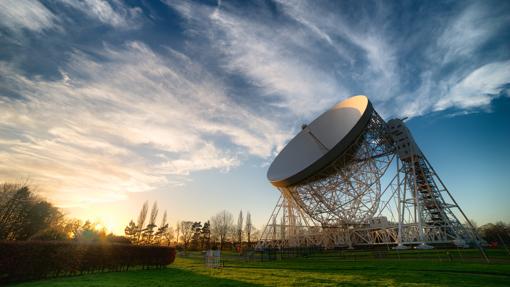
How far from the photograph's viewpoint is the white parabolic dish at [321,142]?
20.5m

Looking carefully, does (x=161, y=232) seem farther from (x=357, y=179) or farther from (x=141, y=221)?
(x=357, y=179)

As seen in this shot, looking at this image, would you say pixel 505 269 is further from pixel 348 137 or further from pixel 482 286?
pixel 348 137

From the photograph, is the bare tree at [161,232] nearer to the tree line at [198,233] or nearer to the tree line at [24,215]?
the tree line at [198,233]

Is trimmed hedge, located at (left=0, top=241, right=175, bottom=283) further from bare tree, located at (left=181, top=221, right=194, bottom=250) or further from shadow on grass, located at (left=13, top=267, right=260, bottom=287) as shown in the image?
bare tree, located at (left=181, top=221, right=194, bottom=250)

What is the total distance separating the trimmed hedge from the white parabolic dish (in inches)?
491

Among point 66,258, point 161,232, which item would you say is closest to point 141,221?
point 161,232

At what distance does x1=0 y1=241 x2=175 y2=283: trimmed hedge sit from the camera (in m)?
9.84

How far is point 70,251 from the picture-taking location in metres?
12.5

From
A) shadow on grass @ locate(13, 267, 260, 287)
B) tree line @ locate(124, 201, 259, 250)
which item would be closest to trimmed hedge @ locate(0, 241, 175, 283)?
shadow on grass @ locate(13, 267, 260, 287)

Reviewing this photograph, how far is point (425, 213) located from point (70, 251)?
1033 inches

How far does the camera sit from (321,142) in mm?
23969

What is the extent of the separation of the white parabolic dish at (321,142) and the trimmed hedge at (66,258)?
40.9ft

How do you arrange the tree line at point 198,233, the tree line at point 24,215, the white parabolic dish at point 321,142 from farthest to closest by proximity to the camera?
the tree line at point 198,233, the tree line at point 24,215, the white parabolic dish at point 321,142

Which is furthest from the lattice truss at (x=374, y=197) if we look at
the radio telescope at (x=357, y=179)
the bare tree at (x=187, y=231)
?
the bare tree at (x=187, y=231)
